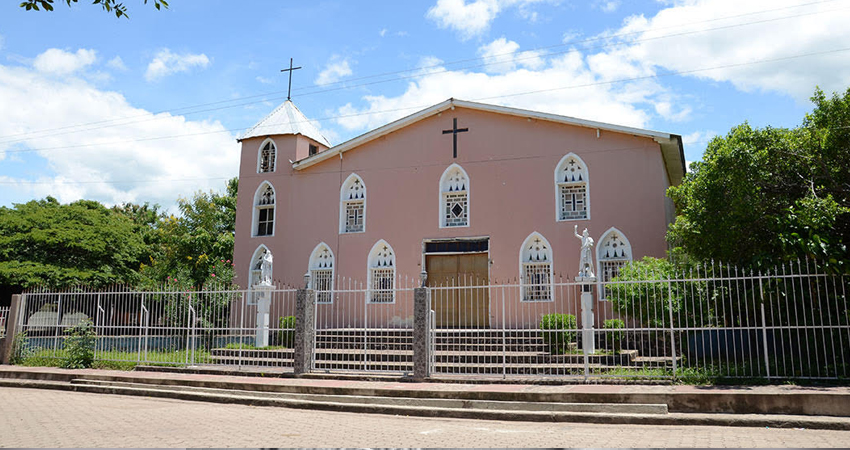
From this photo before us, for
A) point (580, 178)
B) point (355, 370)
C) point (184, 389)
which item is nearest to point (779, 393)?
point (355, 370)

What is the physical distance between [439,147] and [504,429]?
10619mm

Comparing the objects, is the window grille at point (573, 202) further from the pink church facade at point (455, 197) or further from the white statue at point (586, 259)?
the white statue at point (586, 259)

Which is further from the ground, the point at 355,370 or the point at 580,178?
the point at 580,178

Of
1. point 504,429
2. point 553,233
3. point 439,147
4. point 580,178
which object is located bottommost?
point 504,429

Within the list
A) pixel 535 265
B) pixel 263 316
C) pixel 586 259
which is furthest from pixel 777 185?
pixel 263 316

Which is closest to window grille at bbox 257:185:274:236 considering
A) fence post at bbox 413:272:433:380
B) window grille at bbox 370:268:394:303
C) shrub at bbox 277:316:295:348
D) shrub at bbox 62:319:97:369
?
window grille at bbox 370:268:394:303

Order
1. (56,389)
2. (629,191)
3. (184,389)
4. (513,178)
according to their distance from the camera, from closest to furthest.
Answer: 1. (184,389)
2. (56,389)
3. (629,191)
4. (513,178)

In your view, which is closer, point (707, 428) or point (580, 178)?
point (707, 428)

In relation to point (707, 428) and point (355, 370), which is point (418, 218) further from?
point (707, 428)

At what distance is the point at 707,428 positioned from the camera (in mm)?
8195

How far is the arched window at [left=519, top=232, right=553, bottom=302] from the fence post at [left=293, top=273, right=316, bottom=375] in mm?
5727

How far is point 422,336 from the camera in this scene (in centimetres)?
1160

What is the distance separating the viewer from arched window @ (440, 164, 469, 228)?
682 inches

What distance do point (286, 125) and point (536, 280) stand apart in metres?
9.35
